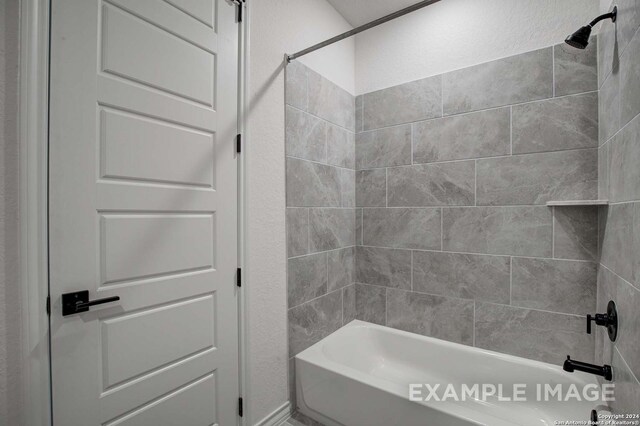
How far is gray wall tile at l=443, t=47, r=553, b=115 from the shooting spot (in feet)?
5.72

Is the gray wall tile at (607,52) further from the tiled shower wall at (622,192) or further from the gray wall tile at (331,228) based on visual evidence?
the gray wall tile at (331,228)

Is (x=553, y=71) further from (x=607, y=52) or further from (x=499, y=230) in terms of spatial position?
(x=499, y=230)

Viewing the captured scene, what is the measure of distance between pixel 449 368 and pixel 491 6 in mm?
2416

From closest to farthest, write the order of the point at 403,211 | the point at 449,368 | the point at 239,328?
the point at 239,328
the point at 449,368
the point at 403,211

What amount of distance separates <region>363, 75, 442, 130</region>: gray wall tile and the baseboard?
2089 millimetres

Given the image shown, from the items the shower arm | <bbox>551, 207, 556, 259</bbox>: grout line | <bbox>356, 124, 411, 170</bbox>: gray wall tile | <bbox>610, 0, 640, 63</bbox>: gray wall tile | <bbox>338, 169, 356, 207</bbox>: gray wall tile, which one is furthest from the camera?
<bbox>338, 169, 356, 207</bbox>: gray wall tile

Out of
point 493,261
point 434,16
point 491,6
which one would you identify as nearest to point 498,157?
point 493,261

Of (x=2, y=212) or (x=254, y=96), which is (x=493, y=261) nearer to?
(x=254, y=96)

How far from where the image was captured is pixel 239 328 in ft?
5.22

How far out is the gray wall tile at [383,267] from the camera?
88.8 inches

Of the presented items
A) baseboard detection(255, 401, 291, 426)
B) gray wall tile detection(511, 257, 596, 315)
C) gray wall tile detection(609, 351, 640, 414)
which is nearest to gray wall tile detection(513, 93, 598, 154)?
gray wall tile detection(511, 257, 596, 315)

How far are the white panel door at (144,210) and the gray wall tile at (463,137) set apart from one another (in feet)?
4.42

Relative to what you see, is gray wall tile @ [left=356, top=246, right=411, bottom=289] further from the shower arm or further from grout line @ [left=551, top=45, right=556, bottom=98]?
the shower arm

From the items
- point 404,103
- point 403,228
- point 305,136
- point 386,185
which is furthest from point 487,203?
point 305,136
